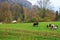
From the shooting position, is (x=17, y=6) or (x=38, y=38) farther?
(x=17, y=6)

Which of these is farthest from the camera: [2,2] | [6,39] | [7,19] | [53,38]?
[2,2]

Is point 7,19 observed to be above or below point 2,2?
below

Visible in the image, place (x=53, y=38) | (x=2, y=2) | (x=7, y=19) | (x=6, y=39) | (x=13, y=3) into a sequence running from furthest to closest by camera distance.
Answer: (x=13, y=3)
(x=2, y=2)
(x=7, y=19)
(x=53, y=38)
(x=6, y=39)

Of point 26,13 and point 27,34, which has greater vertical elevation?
point 27,34

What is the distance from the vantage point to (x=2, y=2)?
53531 mm

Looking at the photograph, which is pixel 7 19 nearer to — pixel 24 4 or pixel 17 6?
pixel 17 6

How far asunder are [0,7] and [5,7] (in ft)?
6.07

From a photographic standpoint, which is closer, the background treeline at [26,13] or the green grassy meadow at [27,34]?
the green grassy meadow at [27,34]

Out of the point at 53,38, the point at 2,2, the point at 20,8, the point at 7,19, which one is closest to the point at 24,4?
the point at 20,8

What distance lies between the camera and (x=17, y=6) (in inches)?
2239

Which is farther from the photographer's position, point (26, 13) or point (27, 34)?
point (26, 13)

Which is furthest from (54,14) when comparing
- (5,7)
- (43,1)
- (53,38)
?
(53,38)

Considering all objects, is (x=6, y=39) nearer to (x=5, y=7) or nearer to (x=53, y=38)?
(x=53, y=38)

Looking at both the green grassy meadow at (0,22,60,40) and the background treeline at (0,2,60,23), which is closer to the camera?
the green grassy meadow at (0,22,60,40)
